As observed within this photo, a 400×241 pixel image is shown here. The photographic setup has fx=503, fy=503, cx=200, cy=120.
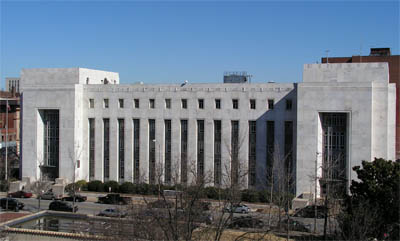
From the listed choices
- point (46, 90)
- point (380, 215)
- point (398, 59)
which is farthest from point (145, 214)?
point (398, 59)

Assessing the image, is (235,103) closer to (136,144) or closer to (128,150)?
(136,144)

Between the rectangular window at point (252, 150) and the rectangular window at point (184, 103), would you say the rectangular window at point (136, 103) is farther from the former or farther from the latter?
the rectangular window at point (252, 150)

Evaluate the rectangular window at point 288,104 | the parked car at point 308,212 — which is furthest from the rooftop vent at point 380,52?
the parked car at point 308,212

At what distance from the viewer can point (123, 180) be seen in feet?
214

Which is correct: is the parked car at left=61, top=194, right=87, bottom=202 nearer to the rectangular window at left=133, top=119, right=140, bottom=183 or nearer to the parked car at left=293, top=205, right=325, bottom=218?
the rectangular window at left=133, top=119, right=140, bottom=183

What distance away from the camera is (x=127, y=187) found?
61219 millimetres

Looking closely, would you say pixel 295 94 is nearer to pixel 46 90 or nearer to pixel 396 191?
pixel 396 191

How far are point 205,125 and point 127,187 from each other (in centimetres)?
1212

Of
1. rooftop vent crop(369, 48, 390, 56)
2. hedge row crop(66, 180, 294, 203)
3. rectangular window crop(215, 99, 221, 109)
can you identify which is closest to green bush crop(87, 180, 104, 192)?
hedge row crop(66, 180, 294, 203)

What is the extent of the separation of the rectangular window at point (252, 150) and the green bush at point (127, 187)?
14.1m

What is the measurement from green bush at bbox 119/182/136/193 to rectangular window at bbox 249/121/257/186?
14143 mm

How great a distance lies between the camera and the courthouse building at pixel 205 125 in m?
53.8

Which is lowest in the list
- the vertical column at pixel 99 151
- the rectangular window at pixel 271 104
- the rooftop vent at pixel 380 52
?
the vertical column at pixel 99 151

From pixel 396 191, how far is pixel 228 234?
12.1 m
